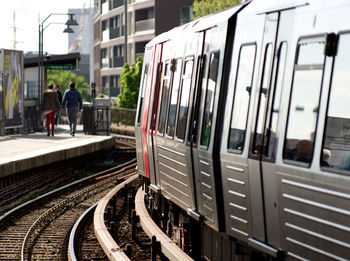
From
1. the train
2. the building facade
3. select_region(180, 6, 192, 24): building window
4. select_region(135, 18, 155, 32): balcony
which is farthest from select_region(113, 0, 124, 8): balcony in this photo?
the train

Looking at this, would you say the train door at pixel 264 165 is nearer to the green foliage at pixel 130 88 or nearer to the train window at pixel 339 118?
the train window at pixel 339 118

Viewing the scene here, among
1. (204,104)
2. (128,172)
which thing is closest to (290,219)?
(204,104)

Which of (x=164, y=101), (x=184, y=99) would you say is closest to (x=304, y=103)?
(x=184, y=99)

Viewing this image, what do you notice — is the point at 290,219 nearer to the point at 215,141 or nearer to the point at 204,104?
the point at 215,141

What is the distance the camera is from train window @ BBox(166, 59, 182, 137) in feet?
37.1

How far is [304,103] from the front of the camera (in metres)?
6.80

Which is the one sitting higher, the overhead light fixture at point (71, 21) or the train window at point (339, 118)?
the overhead light fixture at point (71, 21)

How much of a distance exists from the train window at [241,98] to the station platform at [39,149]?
993 cm

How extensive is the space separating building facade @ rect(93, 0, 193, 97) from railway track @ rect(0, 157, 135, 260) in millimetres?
35463

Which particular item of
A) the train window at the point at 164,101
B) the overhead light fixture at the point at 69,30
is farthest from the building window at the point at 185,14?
the train window at the point at 164,101

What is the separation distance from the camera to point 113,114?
44906mm

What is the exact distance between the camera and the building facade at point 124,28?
209 ft

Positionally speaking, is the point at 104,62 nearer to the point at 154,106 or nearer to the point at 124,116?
the point at 124,116

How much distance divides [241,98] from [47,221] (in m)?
8.42
